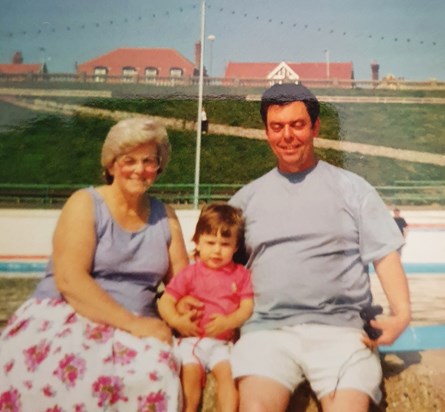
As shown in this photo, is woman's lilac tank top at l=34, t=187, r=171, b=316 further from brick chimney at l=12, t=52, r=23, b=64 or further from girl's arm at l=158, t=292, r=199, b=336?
brick chimney at l=12, t=52, r=23, b=64

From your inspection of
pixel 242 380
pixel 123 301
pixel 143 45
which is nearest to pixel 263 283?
pixel 242 380

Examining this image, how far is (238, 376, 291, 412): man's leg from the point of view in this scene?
1244mm

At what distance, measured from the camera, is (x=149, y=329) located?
138cm

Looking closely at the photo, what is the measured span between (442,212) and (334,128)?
4.70 m

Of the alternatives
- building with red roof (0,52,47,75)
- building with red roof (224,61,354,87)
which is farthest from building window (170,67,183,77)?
building with red roof (0,52,47,75)

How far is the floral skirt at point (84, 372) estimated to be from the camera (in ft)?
4.11

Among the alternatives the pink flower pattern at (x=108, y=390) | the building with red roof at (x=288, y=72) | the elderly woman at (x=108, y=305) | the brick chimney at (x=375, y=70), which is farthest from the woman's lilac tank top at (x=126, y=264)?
the brick chimney at (x=375, y=70)

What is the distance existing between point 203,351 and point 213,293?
16cm

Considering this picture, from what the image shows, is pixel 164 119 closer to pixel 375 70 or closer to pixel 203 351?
pixel 203 351

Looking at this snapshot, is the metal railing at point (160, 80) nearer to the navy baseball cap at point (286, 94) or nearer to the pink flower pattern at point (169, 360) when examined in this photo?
the navy baseball cap at point (286, 94)

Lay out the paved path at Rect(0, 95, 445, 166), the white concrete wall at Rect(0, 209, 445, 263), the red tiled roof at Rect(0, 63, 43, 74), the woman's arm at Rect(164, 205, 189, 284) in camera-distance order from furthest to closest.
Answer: the white concrete wall at Rect(0, 209, 445, 263) < the red tiled roof at Rect(0, 63, 43, 74) < the paved path at Rect(0, 95, 445, 166) < the woman's arm at Rect(164, 205, 189, 284)

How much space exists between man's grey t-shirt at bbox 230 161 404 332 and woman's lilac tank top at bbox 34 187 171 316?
27 centimetres

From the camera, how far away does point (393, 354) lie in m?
1.87

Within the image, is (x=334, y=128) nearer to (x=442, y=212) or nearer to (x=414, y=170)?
(x=414, y=170)
